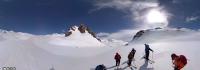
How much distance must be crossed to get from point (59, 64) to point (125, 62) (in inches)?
309

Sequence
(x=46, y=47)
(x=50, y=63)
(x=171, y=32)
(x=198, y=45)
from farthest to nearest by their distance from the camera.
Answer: (x=171, y=32)
(x=46, y=47)
(x=198, y=45)
(x=50, y=63)

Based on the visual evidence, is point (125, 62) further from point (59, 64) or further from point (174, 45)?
point (174, 45)

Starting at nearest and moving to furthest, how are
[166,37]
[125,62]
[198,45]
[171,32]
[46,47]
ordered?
[125,62], [198,45], [46,47], [166,37], [171,32]

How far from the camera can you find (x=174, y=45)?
46094 mm

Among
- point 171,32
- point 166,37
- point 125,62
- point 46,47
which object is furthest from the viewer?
point 171,32

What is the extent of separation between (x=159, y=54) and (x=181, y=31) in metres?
Result: 31.2

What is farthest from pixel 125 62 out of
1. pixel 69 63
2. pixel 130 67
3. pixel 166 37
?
pixel 166 37

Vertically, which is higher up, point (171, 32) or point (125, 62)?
point (171, 32)

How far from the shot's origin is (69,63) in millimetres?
41031

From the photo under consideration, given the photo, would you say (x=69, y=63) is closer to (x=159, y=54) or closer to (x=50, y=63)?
(x=50, y=63)

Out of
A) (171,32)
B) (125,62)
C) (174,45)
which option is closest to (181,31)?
(171,32)

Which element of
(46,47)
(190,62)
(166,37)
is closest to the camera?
(190,62)

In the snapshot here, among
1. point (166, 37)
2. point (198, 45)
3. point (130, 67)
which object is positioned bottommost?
point (130, 67)

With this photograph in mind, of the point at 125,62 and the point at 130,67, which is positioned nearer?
the point at 130,67
